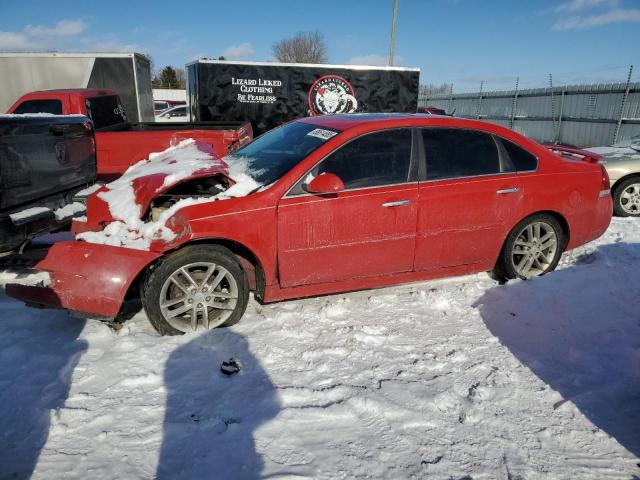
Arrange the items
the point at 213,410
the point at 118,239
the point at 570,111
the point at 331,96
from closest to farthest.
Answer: the point at 213,410 < the point at 118,239 < the point at 331,96 < the point at 570,111

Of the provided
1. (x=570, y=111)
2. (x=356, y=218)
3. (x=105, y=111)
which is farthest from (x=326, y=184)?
(x=570, y=111)

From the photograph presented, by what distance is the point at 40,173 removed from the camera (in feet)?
14.7

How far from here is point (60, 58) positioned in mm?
10562

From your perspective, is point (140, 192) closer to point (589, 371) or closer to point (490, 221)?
point (490, 221)

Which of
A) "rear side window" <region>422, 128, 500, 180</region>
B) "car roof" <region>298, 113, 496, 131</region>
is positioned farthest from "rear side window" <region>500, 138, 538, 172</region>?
"car roof" <region>298, 113, 496, 131</region>

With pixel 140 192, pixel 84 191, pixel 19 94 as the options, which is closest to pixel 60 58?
pixel 19 94

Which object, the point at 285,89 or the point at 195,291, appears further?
the point at 285,89

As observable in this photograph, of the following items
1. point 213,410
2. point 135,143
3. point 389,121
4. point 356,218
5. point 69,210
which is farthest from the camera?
point 135,143

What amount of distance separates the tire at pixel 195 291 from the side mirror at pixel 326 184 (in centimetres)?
81

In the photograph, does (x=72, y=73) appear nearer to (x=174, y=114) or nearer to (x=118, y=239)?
(x=174, y=114)

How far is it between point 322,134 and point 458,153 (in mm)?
1204

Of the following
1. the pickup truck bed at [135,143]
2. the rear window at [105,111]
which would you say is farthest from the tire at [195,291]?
the rear window at [105,111]

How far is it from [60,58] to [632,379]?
12.2m

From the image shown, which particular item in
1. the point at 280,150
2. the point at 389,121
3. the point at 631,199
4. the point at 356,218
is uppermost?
the point at 389,121
